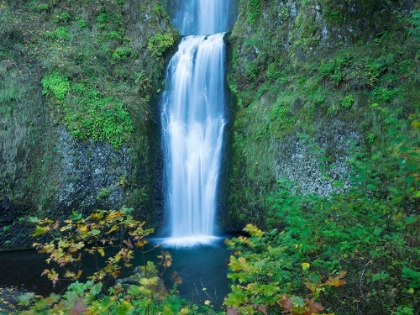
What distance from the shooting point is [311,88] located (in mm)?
10125

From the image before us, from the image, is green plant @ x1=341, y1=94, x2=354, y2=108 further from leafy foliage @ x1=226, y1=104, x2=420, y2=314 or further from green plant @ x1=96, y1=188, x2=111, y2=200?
green plant @ x1=96, y1=188, x2=111, y2=200

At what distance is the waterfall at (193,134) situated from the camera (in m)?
11.5

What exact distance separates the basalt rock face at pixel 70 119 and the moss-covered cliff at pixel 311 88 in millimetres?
3267

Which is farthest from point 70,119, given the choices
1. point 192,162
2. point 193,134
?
point 192,162

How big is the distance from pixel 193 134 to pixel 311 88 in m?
4.35

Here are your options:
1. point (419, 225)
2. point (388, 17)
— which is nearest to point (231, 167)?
point (388, 17)

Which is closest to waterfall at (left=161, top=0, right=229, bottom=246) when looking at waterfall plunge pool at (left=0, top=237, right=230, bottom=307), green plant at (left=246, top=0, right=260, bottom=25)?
waterfall plunge pool at (left=0, top=237, right=230, bottom=307)

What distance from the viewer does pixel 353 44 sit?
396 inches

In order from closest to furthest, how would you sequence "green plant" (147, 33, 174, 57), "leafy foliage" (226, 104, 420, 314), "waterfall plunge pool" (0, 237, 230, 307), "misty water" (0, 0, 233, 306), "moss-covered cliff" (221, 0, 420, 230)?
"leafy foliage" (226, 104, 420, 314) < "waterfall plunge pool" (0, 237, 230, 307) < "moss-covered cliff" (221, 0, 420, 230) < "misty water" (0, 0, 233, 306) < "green plant" (147, 33, 174, 57)

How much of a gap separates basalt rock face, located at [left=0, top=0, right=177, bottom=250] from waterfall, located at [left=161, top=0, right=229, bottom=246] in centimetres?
58

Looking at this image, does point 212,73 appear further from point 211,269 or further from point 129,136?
point 211,269

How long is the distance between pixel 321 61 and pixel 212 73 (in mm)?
4326

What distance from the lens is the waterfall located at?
11.5 meters

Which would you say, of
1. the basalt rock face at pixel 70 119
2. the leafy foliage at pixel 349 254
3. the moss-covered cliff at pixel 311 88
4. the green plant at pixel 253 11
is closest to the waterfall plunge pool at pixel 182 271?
the basalt rock face at pixel 70 119
